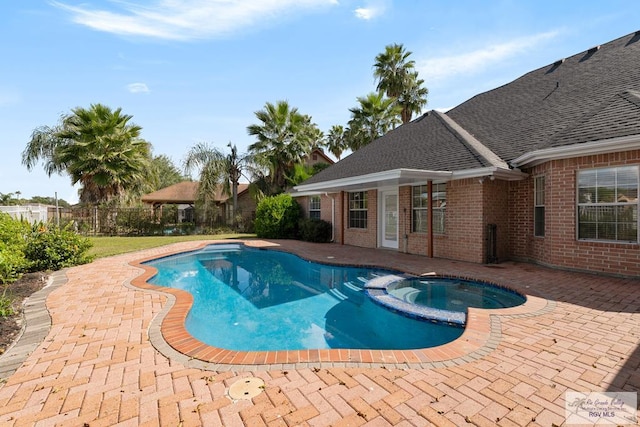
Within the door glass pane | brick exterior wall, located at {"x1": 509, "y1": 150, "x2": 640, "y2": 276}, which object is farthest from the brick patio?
the door glass pane

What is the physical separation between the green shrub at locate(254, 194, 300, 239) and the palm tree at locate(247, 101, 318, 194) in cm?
412

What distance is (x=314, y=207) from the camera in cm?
1880

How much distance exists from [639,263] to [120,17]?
588 inches

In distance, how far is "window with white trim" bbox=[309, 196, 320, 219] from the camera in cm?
1853

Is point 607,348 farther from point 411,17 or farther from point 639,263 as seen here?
point 411,17

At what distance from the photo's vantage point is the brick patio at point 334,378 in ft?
8.17

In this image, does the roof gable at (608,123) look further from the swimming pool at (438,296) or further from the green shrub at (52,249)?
the green shrub at (52,249)

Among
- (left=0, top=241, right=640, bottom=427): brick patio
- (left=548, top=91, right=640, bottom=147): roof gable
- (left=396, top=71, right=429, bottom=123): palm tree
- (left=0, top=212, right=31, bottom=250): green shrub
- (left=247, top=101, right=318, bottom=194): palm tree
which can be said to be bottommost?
(left=0, top=241, right=640, bottom=427): brick patio

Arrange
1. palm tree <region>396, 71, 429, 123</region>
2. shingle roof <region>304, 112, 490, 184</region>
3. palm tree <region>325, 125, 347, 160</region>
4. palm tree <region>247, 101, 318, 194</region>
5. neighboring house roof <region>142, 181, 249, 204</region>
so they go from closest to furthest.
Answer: shingle roof <region>304, 112, 490, 184</region> < palm tree <region>247, 101, 318, 194</region> < palm tree <region>396, 71, 429, 123</region> < neighboring house roof <region>142, 181, 249, 204</region> < palm tree <region>325, 125, 347, 160</region>

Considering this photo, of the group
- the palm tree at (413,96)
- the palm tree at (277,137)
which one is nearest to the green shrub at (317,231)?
the palm tree at (277,137)

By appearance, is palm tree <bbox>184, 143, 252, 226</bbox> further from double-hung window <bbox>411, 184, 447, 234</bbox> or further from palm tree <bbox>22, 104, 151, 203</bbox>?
double-hung window <bbox>411, 184, 447, 234</bbox>

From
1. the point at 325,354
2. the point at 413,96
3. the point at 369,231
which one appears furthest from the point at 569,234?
the point at 413,96

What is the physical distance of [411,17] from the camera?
10.5 metres

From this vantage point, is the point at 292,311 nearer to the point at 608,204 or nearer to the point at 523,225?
the point at 523,225
